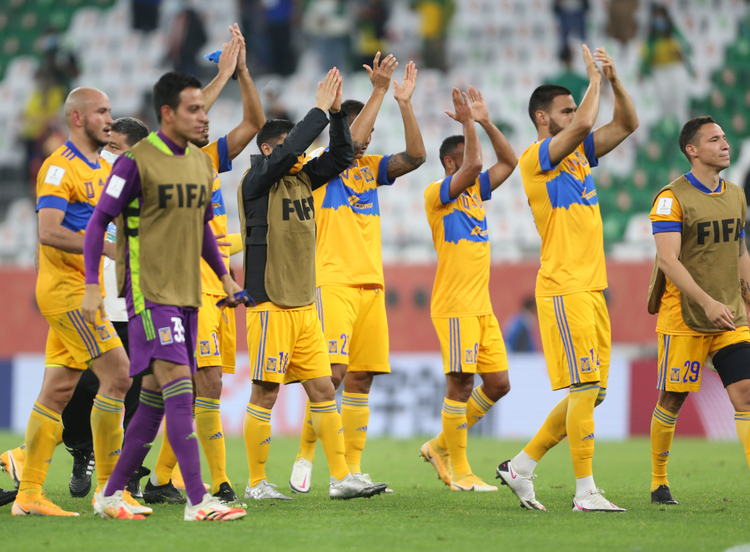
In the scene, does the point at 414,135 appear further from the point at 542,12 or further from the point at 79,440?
the point at 542,12

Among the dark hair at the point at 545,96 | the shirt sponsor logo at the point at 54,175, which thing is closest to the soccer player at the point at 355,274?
the dark hair at the point at 545,96

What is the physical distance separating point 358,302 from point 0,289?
11194 mm

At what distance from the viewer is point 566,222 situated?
227 inches

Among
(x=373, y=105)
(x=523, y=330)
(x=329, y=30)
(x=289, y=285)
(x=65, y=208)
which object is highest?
(x=329, y=30)

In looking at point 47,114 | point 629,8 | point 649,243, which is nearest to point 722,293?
point 649,243

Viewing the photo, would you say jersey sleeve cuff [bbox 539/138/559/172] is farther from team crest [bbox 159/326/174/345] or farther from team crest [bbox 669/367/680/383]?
team crest [bbox 159/326/174/345]

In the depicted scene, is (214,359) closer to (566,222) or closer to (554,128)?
(566,222)

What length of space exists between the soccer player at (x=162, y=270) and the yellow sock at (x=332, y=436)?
1.15m

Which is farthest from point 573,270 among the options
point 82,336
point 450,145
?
point 82,336

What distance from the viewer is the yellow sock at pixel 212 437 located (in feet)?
18.4

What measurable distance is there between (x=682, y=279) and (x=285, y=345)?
2.63 meters

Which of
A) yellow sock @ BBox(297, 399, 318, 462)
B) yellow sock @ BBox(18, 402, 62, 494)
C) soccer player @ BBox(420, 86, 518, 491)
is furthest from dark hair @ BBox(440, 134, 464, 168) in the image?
yellow sock @ BBox(18, 402, 62, 494)

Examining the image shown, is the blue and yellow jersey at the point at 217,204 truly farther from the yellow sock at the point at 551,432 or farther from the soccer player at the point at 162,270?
the yellow sock at the point at 551,432

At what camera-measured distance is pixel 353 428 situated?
256 inches
